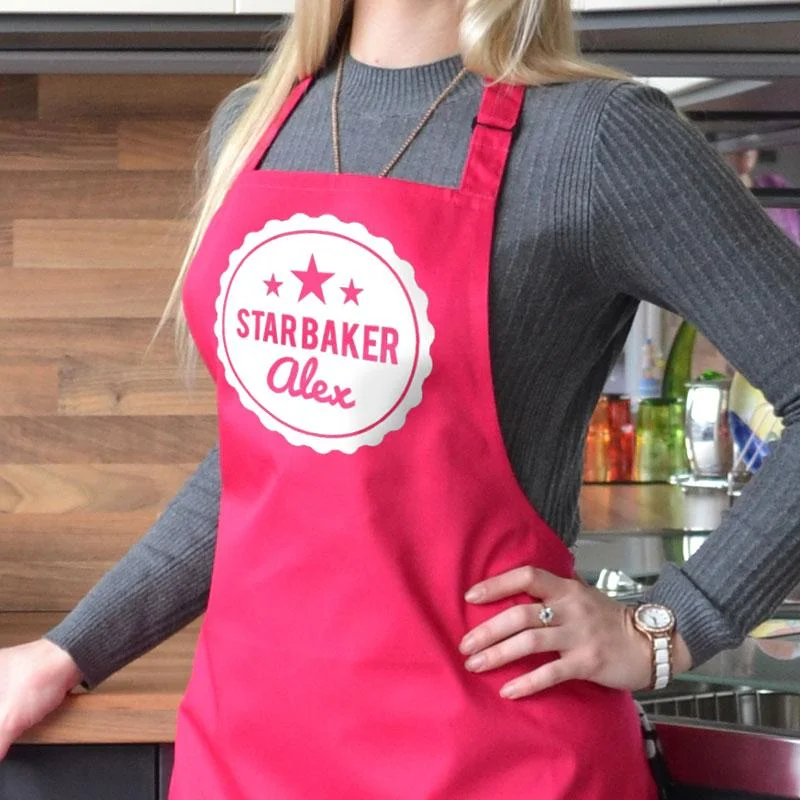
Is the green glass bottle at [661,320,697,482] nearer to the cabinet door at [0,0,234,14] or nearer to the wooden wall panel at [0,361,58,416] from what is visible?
the wooden wall panel at [0,361,58,416]

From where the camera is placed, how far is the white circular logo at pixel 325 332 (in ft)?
3.13

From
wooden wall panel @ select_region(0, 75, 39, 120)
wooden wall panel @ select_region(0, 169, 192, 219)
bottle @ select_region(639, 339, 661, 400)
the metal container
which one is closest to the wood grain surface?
wooden wall panel @ select_region(0, 169, 192, 219)

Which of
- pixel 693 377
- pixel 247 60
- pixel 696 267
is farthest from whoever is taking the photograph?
pixel 693 377

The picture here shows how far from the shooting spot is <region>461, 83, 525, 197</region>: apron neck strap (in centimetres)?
96

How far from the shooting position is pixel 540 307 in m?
0.96

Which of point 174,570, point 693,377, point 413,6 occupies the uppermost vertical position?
point 413,6

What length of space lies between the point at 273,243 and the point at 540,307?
0.20 m

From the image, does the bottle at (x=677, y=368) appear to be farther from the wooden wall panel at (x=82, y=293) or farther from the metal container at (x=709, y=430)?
the wooden wall panel at (x=82, y=293)

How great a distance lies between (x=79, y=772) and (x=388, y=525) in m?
0.46

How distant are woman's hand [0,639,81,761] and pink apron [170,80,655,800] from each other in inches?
8.7

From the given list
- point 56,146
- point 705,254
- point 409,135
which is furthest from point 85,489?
point 705,254

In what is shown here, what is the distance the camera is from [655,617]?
99 centimetres

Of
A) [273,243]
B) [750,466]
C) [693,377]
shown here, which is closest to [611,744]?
[273,243]

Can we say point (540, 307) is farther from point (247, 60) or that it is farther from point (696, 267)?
point (247, 60)
